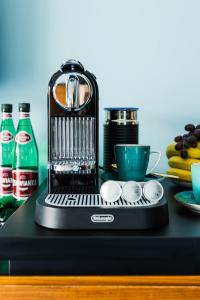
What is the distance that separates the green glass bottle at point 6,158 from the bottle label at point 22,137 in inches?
2.9

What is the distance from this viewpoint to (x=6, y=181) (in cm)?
103

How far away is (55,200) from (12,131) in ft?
1.48

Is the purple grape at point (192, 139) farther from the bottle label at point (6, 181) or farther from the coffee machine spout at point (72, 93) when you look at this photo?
the bottle label at point (6, 181)

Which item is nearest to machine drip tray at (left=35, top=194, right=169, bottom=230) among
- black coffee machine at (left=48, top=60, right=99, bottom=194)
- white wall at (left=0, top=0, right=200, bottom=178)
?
black coffee machine at (left=48, top=60, right=99, bottom=194)

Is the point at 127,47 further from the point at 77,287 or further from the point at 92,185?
the point at 77,287

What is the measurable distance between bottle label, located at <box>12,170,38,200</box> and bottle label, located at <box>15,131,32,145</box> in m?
0.08

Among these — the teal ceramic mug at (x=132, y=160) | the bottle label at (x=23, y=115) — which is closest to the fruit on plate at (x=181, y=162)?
the teal ceramic mug at (x=132, y=160)

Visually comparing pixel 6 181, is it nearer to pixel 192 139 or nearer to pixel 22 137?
pixel 22 137

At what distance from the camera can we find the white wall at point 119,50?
1.17 metres

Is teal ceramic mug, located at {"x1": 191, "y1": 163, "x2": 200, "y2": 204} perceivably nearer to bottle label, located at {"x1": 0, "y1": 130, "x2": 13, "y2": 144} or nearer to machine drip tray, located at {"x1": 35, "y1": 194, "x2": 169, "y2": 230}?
machine drip tray, located at {"x1": 35, "y1": 194, "x2": 169, "y2": 230}

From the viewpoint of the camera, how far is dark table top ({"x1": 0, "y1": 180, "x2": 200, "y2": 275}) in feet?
1.81

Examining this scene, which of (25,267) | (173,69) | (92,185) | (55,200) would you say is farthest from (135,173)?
(173,69)

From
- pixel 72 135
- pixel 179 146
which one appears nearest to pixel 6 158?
pixel 72 135

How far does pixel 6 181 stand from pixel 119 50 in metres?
0.55
